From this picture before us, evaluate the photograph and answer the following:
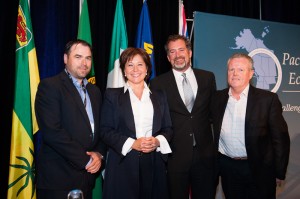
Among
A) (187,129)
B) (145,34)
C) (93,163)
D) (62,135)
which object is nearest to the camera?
(62,135)

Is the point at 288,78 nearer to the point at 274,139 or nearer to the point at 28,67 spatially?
the point at 274,139

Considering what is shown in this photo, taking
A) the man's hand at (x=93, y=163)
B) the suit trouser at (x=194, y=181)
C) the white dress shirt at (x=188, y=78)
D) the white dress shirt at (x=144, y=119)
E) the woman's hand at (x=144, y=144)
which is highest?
the white dress shirt at (x=188, y=78)

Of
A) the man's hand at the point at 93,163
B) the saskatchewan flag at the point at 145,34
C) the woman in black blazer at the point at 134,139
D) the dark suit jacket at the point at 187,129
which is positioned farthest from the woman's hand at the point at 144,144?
the saskatchewan flag at the point at 145,34

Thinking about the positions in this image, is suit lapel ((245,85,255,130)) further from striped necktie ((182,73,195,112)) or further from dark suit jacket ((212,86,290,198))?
striped necktie ((182,73,195,112))

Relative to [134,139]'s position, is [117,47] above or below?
above

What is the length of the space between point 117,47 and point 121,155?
60.2 inches

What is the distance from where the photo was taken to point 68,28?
3543mm

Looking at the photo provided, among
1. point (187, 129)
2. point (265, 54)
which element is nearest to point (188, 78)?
point (187, 129)

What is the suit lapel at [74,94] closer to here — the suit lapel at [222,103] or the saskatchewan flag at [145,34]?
the suit lapel at [222,103]

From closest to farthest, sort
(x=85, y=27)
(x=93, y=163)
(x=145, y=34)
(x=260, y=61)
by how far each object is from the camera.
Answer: (x=93, y=163) < (x=85, y=27) < (x=145, y=34) < (x=260, y=61)

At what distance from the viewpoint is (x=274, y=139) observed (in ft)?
8.72

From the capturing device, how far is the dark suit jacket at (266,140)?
264cm

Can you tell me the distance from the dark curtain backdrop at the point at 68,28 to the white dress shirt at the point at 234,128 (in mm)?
1466

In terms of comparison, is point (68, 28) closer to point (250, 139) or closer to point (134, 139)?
point (134, 139)
